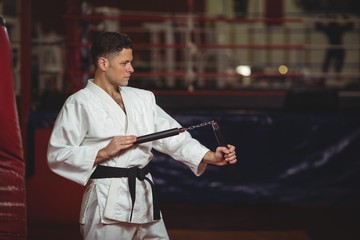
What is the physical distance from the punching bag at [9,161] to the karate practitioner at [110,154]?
0.57 ft

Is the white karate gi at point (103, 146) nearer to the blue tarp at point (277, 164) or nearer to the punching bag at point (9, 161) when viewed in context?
the punching bag at point (9, 161)

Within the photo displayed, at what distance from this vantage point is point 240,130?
5.65 m

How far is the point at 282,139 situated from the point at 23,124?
2.10 m

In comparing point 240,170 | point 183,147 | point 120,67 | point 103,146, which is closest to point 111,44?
point 120,67

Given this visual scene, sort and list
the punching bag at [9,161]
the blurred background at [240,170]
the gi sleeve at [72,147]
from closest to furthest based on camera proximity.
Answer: the punching bag at [9,161] < the gi sleeve at [72,147] < the blurred background at [240,170]

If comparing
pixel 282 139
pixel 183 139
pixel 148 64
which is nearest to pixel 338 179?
pixel 282 139

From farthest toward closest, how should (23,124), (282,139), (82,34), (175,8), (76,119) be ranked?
(175,8) → (82,34) → (282,139) → (23,124) → (76,119)

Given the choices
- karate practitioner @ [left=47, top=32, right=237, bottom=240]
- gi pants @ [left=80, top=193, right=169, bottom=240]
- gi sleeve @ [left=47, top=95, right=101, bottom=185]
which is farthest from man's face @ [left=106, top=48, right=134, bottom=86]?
gi pants @ [left=80, top=193, right=169, bottom=240]

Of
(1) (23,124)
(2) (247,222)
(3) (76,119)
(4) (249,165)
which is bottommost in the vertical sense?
(2) (247,222)

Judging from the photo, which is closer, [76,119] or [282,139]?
[76,119]

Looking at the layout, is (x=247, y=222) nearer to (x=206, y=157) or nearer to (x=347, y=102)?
(x=206, y=157)

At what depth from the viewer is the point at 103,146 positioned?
10.0ft

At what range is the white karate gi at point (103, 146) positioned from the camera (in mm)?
3016

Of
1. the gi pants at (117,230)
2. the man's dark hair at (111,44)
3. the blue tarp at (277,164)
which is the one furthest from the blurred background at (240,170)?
the man's dark hair at (111,44)
